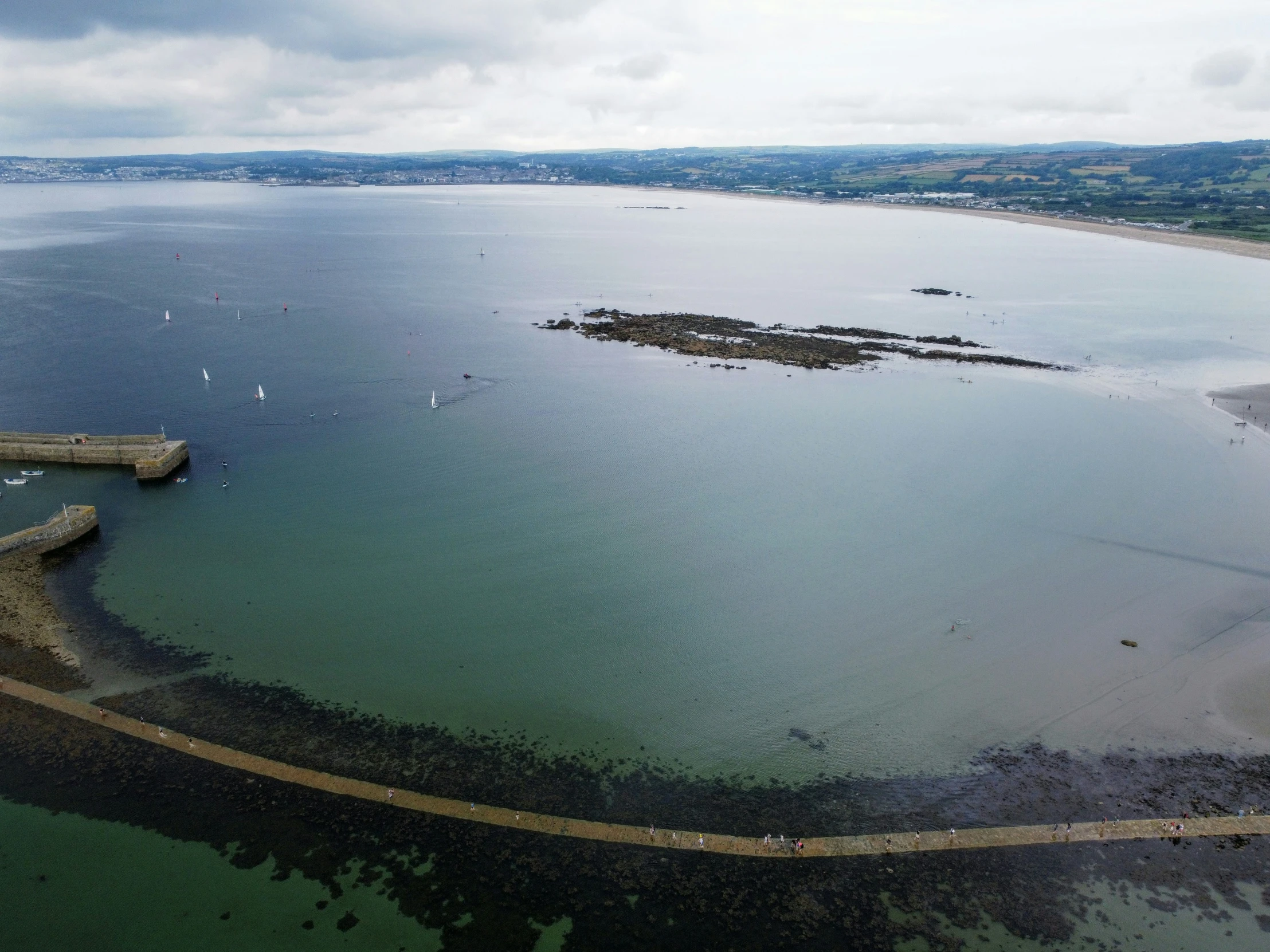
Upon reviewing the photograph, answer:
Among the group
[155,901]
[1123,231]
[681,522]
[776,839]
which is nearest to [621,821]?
→ [776,839]

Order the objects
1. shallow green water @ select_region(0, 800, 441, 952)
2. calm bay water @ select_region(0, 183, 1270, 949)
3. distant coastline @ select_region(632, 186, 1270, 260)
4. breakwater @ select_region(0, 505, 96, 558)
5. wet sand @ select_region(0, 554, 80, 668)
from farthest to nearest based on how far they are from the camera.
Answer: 1. distant coastline @ select_region(632, 186, 1270, 260)
2. breakwater @ select_region(0, 505, 96, 558)
3. wet sand @ select_region(0, 554, 80, 668)
4. calm bay water @ select_region(0, 183, 1270, 949)
5. shallow green water @ select_region(0, 800, 441, 952)

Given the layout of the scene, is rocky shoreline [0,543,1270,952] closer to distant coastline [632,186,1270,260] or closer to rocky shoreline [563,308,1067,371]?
rocky shoreline [563,308,1067,371]

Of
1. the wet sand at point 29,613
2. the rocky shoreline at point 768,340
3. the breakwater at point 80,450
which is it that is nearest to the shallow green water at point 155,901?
the wet sand at point 29,613

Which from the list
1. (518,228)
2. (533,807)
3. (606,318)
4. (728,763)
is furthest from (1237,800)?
(518,228)

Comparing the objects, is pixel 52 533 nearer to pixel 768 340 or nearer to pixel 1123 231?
pixel 768 340

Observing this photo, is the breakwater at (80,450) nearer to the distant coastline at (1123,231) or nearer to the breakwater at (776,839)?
the breakwater at (776,839)

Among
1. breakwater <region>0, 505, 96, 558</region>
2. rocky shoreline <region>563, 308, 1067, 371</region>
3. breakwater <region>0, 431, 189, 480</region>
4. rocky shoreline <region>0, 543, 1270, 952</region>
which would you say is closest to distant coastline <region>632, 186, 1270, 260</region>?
rocky shoreline <region>563, 308, 1067, 371</region>
